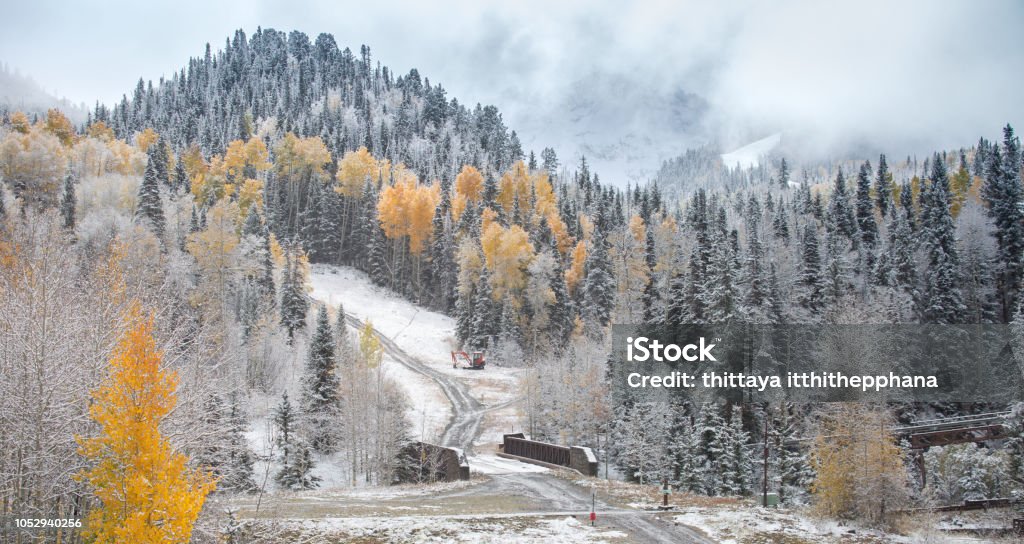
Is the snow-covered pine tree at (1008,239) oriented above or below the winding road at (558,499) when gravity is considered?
above

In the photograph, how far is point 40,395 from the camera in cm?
1312

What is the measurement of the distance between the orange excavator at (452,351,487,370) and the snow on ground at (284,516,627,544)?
1679 inches

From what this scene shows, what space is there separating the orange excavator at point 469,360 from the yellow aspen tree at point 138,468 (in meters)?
49.0

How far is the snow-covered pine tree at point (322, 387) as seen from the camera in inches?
1556

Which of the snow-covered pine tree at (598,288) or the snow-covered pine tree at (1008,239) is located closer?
the snow-covered pine tree at (1008,239)

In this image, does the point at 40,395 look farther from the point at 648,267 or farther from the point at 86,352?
the point at 648,267

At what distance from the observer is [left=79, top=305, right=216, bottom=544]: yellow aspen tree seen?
37.3 feet

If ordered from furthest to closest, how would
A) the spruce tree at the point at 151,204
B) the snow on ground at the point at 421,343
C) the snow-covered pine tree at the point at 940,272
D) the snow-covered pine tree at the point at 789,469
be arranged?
1. the spruce tree at the point at 151,204
2. the snow-covered pine tree at the point at 940,272
3. the snow on ground at the point at 421,343
4. the snow-covered pine tree at the point at 789,469

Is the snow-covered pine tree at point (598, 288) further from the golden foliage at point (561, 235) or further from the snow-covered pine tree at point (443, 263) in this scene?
the snow-covered pine tree at point (443, 263)

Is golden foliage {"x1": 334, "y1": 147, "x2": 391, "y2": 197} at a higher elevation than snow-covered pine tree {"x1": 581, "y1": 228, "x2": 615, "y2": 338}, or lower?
higher

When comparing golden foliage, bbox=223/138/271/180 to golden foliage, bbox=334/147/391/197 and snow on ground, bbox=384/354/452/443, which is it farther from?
snow on ground, bbox=384/354/452/443

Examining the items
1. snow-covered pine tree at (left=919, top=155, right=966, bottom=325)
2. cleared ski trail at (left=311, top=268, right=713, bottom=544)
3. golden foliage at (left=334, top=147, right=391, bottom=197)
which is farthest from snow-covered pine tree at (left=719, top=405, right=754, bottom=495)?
golden foliage at (left=334, top=147, right=391, bottom=197)

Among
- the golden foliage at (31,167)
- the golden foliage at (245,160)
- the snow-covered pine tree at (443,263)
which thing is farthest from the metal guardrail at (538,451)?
the golden foliage at (245,160)

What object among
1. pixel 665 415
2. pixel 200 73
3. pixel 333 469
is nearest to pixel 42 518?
pixel 333 469
